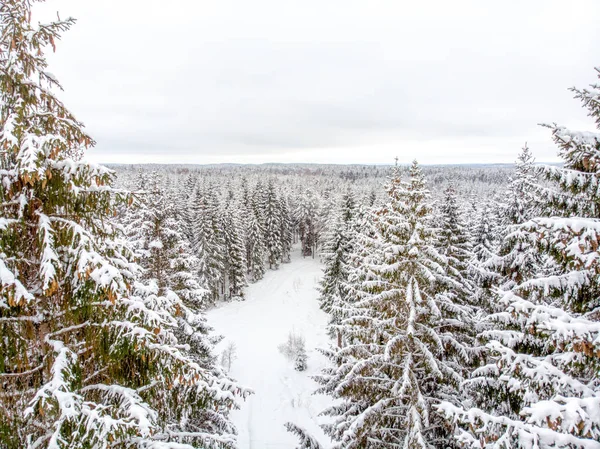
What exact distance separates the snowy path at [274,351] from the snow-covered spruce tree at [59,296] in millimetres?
10150

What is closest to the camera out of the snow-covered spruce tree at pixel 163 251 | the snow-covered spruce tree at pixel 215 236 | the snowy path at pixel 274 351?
the snow-covered spruce tree at pixel 163 251

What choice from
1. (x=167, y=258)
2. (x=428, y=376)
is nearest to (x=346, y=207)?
(x=167, y=258)

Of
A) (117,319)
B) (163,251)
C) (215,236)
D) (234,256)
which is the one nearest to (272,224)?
(234,256)

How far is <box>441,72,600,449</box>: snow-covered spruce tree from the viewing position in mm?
3871

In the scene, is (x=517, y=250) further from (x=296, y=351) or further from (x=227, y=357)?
(x=227, y=357)

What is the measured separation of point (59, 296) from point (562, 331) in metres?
6.52

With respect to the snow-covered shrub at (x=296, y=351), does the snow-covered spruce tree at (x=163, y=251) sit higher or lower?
higher

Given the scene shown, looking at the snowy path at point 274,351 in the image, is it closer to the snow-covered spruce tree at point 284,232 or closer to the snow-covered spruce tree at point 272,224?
the snow-covered spruce tree at point 272,224

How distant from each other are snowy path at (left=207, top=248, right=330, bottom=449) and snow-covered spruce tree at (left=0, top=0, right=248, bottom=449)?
10150 mm

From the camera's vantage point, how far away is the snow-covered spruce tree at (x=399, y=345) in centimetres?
820

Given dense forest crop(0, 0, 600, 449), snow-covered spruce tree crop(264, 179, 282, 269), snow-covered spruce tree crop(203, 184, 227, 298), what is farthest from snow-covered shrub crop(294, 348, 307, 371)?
snow-covered spruce tree crop(264, 179, 282, 269)

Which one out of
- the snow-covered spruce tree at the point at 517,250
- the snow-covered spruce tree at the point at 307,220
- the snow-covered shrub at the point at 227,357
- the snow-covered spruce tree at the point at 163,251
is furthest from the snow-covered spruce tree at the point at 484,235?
the snow-covered spruce tree at the point at 307,220

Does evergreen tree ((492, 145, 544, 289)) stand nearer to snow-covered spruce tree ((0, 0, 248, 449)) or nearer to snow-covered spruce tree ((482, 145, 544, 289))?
snow-covered spruce tree ((482, 145, 544, 289))

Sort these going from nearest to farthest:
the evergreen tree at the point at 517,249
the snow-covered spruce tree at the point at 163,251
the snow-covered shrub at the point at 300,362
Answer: the evergreen tree at the point at 517,249 < the snow-covered spruce tree at the point at 163,251 < the snow-covered shrub at the point at 300,362
